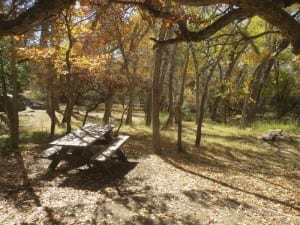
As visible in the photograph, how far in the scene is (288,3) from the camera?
4.82 metres

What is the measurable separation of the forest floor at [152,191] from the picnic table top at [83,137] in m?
0.67

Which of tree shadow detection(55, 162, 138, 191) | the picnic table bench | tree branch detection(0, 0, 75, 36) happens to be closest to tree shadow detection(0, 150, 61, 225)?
tree shadow detection(55, 162, 138, 191)

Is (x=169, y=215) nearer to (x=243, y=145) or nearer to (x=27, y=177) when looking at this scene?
(x=27, y=177)

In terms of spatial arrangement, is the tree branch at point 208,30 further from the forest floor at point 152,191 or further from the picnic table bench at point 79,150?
the picnic table bench at point 79,150

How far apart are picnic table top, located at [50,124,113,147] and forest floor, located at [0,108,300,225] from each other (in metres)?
0.67

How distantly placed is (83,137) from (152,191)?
2279mm

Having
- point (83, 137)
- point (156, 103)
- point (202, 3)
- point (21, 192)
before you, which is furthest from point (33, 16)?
point (156, 103)

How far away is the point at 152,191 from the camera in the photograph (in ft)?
22.6

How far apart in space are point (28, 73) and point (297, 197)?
54.2 feet

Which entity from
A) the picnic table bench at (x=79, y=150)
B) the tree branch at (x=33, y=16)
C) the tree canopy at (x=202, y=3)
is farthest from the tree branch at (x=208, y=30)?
the picnic table bench at (x=79, y=150)

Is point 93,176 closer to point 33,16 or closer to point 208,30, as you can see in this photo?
point 208,30

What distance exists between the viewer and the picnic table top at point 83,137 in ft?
25.1

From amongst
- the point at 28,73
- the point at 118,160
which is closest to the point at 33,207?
the point at 118,160

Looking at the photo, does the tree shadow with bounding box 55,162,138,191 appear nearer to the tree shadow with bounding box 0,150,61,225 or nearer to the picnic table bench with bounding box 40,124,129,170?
the picnic table bench with bounding box 40,124,129,170
